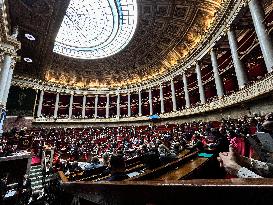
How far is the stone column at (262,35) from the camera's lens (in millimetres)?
8305

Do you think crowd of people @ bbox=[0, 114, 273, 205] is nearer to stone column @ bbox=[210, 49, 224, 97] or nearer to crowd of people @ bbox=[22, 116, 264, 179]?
crowd of people @ bbox=[22, 116, 264, 179]

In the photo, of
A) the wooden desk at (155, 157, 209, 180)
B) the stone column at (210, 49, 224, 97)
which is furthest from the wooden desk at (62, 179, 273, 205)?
the stone column at (210, 49, 224, 97)

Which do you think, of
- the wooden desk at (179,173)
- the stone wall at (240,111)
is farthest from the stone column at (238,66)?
the wooden desk at (179,173)

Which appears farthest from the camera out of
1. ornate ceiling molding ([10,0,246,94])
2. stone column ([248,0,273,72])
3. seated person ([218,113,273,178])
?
ornate ceiling molding ([10,0,246,94])

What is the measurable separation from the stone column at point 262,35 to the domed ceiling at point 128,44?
381cm

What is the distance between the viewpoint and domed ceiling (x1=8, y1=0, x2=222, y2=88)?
1316cm

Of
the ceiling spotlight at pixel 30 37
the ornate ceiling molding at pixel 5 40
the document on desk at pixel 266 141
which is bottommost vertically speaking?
the document on desk at pixel 266 141

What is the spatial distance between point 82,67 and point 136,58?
800cm

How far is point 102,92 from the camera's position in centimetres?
2934

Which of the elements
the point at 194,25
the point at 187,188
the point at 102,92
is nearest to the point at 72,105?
the point at 102,92

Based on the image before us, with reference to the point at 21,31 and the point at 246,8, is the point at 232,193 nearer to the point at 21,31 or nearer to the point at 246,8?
the point at 246,8

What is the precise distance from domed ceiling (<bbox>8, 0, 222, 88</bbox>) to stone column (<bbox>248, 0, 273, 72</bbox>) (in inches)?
150

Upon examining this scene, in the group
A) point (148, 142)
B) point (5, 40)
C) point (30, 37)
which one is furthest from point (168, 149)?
point (30, 37)

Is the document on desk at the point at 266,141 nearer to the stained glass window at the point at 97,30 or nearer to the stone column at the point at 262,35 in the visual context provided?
the stone column at the point at 262,35
